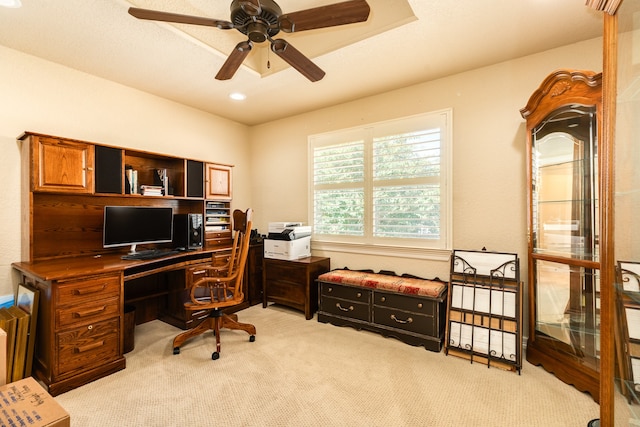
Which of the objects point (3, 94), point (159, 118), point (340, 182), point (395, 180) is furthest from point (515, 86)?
point (3, 94)

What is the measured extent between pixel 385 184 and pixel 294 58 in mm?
1831

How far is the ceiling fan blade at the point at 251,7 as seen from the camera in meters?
1.43

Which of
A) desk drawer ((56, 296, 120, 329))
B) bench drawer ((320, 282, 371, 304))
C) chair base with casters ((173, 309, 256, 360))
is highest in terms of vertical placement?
desk drawer ((56, 296, 120, 329))

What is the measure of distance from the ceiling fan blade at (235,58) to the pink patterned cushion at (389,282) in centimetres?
226

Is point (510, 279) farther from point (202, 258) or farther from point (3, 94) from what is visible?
point (3, 94)

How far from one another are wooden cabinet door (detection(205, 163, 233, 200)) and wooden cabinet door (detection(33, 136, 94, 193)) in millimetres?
1269

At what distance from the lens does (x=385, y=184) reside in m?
3.34

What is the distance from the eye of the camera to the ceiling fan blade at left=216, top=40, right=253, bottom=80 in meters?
1.86

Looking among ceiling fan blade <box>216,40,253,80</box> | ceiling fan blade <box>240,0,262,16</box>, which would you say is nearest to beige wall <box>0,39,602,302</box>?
ceiling fan blade <box>216,40,253,80</box>

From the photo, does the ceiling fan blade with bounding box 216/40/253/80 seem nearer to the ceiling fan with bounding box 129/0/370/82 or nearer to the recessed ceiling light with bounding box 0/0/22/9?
the ceiling fan with bounding box 129/0/370/82

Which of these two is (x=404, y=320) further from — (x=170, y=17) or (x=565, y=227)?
(x=170, y=17)

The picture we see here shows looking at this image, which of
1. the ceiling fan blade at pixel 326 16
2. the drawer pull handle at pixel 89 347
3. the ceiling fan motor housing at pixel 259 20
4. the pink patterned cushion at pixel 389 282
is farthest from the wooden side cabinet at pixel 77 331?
the ceiling fan blade at pixel 326 16

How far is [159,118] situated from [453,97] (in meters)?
3.44

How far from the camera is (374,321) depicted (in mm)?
2934
